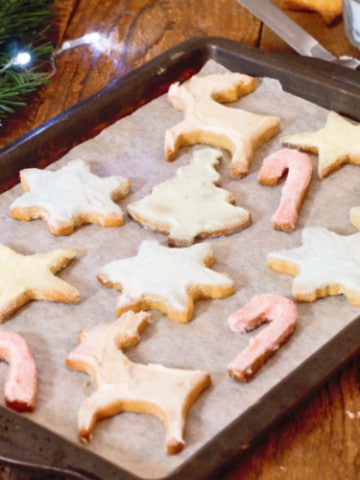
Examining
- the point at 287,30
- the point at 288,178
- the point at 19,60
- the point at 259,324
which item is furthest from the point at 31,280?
the point at 287,30

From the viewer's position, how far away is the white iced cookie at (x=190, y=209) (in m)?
1.33

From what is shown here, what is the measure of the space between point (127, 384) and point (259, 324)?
202 mm

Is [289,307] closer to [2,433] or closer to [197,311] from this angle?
[197,311]

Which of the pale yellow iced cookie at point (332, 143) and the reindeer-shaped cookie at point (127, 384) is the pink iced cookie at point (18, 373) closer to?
the reindeer-shaped cookie at point (127, 384)

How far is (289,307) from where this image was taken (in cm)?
117

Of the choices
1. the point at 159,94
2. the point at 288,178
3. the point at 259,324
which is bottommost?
the point at 259,324

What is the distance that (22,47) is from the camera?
1816 millimetres

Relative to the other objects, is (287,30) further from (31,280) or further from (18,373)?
(18,373)

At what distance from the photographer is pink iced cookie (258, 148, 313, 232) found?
4.38 feet

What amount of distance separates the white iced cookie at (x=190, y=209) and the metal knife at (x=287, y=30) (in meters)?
0.44

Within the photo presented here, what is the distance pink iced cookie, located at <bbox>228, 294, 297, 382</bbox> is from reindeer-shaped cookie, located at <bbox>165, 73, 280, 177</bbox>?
0.32 meters

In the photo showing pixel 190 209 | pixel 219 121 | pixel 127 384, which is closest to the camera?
pixel 127 384

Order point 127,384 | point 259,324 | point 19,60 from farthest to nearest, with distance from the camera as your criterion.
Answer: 1. point 19,60
2. point 259,324
3. point 127,384

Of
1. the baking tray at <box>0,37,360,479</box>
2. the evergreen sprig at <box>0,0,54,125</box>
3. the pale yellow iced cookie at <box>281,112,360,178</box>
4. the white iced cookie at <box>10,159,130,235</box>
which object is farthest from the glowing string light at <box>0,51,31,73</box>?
the pale yellow iced cookie at <box>281,112,360,178</box>
